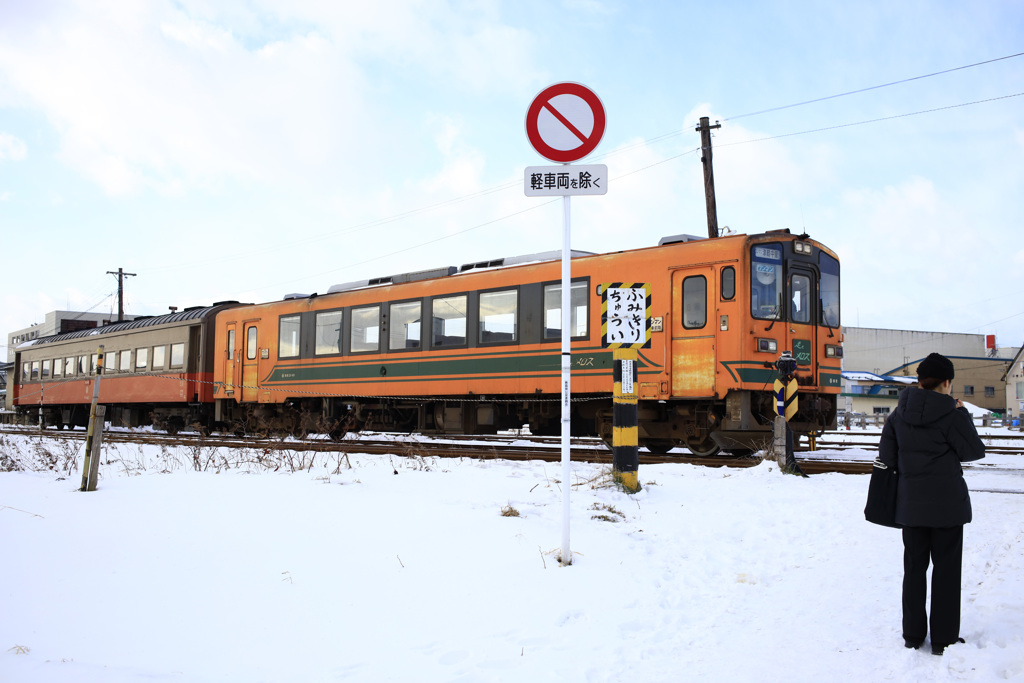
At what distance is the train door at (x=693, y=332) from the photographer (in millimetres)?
10344

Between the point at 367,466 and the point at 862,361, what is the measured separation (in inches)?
2953

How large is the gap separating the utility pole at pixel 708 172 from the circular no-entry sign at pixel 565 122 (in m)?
15.5

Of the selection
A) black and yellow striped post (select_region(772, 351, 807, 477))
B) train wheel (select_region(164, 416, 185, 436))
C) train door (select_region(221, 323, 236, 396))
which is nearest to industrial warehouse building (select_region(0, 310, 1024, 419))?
train wheel (select_region(164, 416, 185, 436))

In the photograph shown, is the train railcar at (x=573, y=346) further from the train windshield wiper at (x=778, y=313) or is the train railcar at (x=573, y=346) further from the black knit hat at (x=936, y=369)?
the black knit hat at (x=936, y=369)

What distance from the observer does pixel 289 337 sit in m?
16.7

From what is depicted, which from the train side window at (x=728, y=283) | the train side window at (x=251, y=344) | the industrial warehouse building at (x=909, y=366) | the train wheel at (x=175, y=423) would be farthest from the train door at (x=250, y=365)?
the industrial warehouse building at (x=909, y=366)

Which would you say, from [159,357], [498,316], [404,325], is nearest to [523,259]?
[498,316]

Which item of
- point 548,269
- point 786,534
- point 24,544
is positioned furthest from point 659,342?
point 24,544

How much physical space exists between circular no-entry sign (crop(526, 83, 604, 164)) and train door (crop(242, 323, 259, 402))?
45.9 feet

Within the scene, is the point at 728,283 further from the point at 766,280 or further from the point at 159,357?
the point at 159,357

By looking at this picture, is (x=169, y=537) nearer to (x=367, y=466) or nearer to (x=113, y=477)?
(x=113, y=477)

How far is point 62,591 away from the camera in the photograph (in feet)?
12.6

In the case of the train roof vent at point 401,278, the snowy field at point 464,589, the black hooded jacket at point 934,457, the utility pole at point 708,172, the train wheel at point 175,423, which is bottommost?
the snowy field at point 464,589

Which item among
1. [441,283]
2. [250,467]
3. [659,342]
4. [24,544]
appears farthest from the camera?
[441,283]
